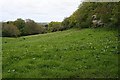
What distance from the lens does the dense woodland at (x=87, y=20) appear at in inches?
999

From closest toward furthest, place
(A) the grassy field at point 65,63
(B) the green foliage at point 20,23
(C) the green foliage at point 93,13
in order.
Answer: (A) the grassy field at point 65,63 → (C) the green foliage at point 93,13 → (B) the green foliage at point 20,23

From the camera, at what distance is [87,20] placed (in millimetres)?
53094

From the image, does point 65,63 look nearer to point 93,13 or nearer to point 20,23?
point 93,13

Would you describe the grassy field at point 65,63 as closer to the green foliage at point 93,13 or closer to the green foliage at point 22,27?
the green foliage at point 93,13

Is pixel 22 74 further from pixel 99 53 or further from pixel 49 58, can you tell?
pixel 99 53

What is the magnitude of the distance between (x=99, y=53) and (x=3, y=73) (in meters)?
8.27

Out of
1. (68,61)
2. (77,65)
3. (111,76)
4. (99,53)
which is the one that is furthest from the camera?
(99,53)

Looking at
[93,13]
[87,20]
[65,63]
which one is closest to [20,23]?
[87,20]

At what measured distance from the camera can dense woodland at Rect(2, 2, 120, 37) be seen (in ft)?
83.2

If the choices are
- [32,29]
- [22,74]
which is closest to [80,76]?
[22,74]

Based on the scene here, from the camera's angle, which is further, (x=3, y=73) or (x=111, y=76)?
(x=3, y=73)

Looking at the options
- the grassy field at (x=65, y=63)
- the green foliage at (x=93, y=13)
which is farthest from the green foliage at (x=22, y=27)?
the grassy field at (x=65, y=63)

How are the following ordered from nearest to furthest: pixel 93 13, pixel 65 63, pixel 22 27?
pixel 65 63 < pixel 93 13 < pixel 22 27

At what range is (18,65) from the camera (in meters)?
19.9
